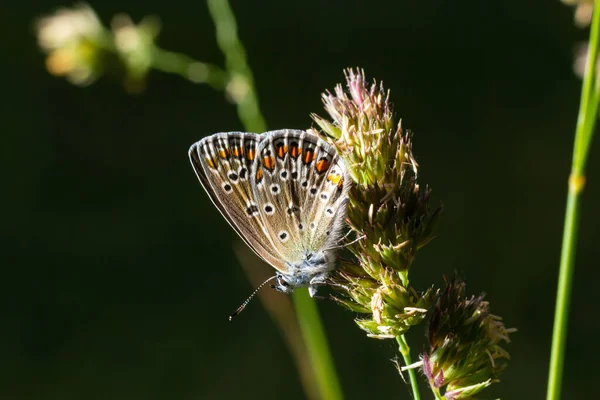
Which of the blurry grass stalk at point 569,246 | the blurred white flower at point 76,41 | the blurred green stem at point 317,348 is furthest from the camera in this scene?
the blurred white flower at point 76,41

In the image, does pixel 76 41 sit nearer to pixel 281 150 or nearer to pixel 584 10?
pixel 281 150

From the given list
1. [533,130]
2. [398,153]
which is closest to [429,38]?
[533,130]

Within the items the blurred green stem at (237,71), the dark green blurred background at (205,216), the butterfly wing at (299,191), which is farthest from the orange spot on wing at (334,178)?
the dark green blurred background at (205,216)

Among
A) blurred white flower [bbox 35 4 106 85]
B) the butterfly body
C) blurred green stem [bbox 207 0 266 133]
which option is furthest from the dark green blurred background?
the butterfly body

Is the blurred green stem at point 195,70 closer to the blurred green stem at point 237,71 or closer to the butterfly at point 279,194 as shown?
the blurred green stem at point 237,71

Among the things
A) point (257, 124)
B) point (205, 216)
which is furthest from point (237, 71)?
point (205, 216)

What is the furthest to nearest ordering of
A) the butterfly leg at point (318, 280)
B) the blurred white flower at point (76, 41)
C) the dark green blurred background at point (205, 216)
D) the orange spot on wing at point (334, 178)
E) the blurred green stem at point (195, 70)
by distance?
the dark green blurred background at point (205, 216), the blurred white flower at point (76, 41), the blurred green stem at point (195, 70), the butterfly leg at point (318, 280), the orange spot on wing at point (334, 178)
